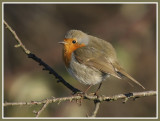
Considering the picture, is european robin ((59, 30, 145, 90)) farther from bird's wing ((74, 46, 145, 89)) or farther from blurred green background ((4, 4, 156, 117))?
blurred green background ((4, 4, 156, 117))

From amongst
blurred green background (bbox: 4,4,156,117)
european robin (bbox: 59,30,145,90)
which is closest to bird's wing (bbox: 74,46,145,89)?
european robin (bbox: 59,30,145,90)

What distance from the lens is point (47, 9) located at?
6266mm

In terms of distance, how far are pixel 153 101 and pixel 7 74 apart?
2505 millimetres

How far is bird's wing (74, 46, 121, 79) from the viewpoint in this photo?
4.06m

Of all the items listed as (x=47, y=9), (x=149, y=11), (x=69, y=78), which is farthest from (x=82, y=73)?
(x=47, y=9)

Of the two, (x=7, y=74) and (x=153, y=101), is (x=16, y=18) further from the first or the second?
(x=153, y=101)

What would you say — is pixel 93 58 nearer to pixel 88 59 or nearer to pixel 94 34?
pixel 88 59

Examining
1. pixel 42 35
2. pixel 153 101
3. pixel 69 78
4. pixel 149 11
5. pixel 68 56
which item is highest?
pixel 149 11

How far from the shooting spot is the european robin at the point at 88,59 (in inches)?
160

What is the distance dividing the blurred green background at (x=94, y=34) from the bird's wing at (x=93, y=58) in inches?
28.6

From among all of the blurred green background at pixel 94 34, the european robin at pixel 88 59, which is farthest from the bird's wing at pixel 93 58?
the blurred green background at pixel 94 34

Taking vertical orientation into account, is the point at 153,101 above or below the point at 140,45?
below

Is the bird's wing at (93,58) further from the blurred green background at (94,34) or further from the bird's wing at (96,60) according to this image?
the blurred green background at (94,34)

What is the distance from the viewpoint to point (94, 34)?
5.82 metres
